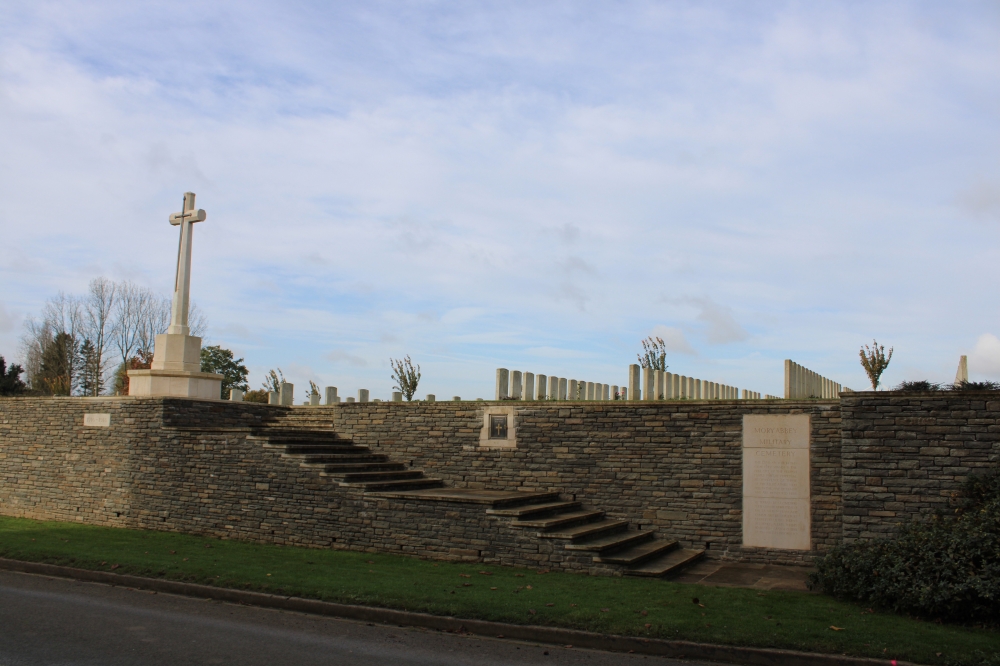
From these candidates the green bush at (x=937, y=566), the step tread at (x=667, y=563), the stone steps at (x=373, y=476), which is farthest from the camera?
the stone steps at (x=373, y=476)

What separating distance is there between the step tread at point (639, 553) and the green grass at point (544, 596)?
49cm

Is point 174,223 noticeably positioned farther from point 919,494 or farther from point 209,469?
point 919,494

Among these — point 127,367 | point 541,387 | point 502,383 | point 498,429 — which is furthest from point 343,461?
point 127,367

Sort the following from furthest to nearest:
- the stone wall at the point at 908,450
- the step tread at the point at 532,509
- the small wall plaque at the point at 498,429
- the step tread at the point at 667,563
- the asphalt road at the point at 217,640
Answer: the small wall plaque at the point at 498,429
the step tread at the point at 532,509
the step tread at the point at 667,563
the stone wall at the point at 908,450
the asphalt road at the point at 217,640

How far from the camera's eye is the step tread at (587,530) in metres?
11.2

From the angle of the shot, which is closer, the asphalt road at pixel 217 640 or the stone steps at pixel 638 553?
the asphalt road at pixel 217 640

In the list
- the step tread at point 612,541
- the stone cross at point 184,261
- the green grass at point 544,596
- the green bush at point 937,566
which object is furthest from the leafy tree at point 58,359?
the green bush at point 937,566

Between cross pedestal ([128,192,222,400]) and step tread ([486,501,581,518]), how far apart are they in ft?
27.6

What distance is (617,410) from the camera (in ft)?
44.1

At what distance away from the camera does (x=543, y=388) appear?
52.3 ft

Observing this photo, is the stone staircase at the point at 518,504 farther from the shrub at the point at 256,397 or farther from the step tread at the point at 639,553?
the shrub at the point at 256,397

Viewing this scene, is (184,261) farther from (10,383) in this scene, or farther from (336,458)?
(10,383)

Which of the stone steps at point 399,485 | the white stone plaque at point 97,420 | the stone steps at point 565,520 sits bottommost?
the stone steps at point 565,520

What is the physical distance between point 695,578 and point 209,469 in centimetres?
869
